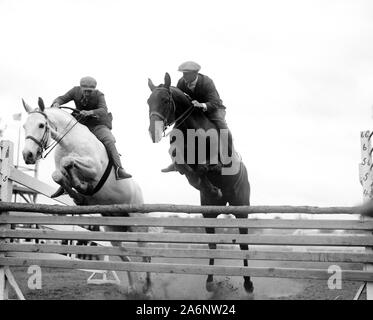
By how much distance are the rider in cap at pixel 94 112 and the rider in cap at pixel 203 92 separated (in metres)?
0.98

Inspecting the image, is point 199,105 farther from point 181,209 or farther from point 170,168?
point 181,209

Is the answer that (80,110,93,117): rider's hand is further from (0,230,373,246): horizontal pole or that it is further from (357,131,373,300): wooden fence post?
(357,131,373,300): wooden fence post

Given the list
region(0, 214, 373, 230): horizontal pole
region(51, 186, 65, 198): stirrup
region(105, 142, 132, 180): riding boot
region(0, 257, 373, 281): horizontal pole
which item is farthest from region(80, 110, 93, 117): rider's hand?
region(0, 257, 373, 281): horizontal pole

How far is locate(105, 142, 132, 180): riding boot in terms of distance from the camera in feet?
22.2

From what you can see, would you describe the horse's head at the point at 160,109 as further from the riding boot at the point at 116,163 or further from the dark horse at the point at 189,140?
the riding boot at the point at 116,163

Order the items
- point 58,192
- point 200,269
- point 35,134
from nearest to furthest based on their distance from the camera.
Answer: point 200,269 → point 35,134 → point 58,192

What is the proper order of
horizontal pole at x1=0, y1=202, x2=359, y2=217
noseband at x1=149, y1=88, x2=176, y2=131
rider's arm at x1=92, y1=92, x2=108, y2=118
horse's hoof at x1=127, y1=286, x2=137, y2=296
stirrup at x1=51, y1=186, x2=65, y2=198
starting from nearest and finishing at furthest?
horizontal pole at x1=0, y1=202, x2=359, y2=217 → noseband at x1=149, y1=88, x2=176, y2=131 → horse's hoof at x1=127, y1=286, x2=137, y2=296 → stirrup at x1=51, y1=186, x2=65, y2=198 → rider's arm at x1=92, y1=92, x2=108, y2=118

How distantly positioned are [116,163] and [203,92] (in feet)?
5.06

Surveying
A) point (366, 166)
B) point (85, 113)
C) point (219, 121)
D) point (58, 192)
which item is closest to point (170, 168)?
point (219, 121)

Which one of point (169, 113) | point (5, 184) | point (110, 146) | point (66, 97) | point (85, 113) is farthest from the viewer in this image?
point (66, 97)

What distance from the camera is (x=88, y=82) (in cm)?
687

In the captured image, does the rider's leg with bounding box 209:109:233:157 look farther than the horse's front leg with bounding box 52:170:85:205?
No

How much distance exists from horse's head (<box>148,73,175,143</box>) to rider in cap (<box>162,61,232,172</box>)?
0.34 metres

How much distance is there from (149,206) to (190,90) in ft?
6.16
